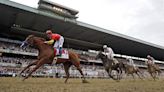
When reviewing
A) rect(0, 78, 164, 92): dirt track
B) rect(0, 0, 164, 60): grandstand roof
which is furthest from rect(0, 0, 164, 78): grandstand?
rect(0, 78, 164, 92): dirt track

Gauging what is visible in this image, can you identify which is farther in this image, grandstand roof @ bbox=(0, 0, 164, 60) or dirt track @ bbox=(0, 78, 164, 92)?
grandstand roof @ bbox=(0, 0, 164, 60)

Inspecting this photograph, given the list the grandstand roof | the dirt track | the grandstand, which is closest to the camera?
the dirt track

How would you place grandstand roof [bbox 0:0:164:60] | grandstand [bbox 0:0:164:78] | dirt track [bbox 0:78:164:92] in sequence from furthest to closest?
1. grandstand roof [bbox 0:0:164:60]
2. grandstand [bbox 0:0:164:78]
3. dirt track [bbox 0:78:164:92]

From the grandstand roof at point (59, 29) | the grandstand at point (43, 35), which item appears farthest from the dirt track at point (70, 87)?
the grandstand roof at point (59, 29)

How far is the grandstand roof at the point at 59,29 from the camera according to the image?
118 ft

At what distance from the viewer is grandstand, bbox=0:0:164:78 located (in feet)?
106

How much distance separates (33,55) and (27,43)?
95.2ft

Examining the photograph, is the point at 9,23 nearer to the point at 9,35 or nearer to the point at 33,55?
the point at 9,35

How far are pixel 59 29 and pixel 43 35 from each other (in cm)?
380

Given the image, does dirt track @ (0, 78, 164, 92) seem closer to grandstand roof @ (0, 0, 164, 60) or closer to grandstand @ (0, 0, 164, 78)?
grandstand @ (0, 0, 164, 78)

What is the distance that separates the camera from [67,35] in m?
46.5

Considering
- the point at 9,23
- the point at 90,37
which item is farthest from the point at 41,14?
the point at 90,37

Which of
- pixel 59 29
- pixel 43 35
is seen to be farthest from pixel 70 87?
pixel 59 29

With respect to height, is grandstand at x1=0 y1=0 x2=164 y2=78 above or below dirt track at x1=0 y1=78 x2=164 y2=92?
above
